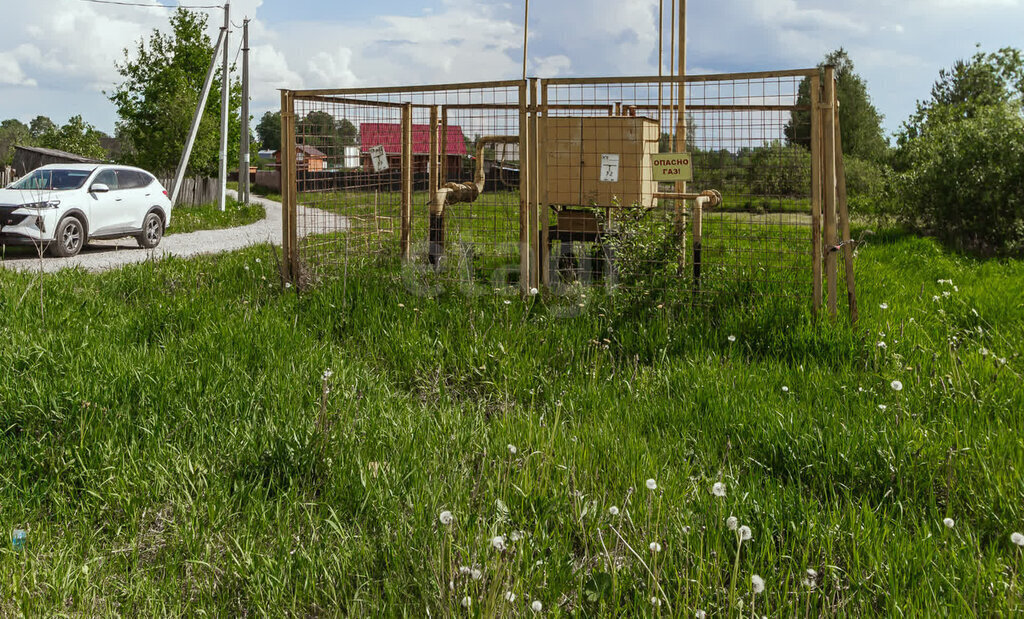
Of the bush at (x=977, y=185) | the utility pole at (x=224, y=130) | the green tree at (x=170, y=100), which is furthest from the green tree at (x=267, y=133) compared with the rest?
the bush at (x=977, y=185)

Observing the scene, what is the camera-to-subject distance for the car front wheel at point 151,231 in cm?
1733

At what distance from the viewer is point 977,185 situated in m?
13.4

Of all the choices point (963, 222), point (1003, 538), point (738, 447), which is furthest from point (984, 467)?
point (963, 222)

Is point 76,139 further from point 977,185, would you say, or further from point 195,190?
point 977,185

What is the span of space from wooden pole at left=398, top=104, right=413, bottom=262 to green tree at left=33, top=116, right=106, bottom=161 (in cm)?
5516

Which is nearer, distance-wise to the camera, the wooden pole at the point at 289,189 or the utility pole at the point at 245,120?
the wooden pole at the point at 289,189

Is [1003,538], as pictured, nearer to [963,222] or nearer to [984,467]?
[984,467]

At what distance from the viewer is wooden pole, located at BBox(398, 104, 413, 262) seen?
351 inches

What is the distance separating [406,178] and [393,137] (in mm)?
656

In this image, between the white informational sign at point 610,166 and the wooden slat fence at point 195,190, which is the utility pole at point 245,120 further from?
the white informational sign at point 610,166

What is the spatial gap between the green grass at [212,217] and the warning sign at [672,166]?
54.2 feet

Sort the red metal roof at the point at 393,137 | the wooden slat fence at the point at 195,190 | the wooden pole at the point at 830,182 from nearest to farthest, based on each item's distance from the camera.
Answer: the wooden pole at the point at 830,182 → the red metal roof at the point at 393,137 → the wooden slat fence at the point at 195,190

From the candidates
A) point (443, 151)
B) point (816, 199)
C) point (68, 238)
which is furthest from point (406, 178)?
point (68, 238)

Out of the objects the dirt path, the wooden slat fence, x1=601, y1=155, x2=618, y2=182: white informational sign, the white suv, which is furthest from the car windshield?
the wooden slat fence
